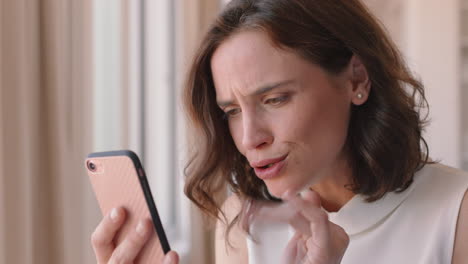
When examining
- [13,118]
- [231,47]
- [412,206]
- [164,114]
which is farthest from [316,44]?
[164,114]

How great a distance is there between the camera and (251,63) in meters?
0.98

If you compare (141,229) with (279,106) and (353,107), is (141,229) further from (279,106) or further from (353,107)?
(353,107)

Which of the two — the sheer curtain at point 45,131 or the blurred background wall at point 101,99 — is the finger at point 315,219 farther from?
the sheer curtain at point 45,131

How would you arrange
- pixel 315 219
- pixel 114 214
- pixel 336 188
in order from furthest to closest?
pixel 336 188 → pixel 114 214 → pixel 315 219

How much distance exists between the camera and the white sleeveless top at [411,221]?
1.07 meters

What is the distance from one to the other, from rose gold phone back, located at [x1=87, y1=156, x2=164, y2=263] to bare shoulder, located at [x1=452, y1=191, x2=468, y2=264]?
0.61 meters

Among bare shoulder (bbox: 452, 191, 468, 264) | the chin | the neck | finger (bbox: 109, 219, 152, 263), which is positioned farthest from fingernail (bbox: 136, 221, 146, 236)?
bare shoulder (bbox: 452, 191, 468, 264)

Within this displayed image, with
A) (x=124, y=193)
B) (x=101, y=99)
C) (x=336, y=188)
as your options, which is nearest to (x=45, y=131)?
(x=101, y=99)

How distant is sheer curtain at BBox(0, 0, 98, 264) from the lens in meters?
1.24

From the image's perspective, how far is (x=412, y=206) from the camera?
1.12 meters

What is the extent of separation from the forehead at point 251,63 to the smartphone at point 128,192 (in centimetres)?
25

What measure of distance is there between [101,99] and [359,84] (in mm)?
1026

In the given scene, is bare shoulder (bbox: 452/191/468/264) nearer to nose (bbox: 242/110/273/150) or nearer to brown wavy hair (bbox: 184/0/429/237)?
brown wavy hair (bbox: 184/0/429/237)

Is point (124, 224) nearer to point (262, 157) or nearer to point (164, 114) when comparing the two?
point (262, 157)
